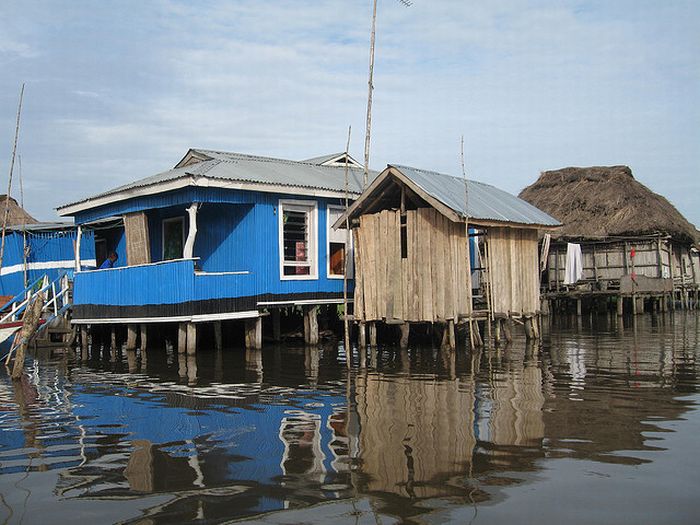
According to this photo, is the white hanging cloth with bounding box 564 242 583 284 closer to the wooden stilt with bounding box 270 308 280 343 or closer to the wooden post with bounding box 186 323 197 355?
the wooden stilt with bounding box 270 308 280 343

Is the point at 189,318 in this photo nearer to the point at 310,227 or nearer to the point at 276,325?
the point at 276,325

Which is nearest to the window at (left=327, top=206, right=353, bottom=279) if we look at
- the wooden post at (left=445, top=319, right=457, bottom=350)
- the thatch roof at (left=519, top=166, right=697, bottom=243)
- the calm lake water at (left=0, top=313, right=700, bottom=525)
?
the wooden post at (left=445, top=319, right=457, bottom=350)

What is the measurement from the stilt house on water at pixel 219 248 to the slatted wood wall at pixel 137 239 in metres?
0.02

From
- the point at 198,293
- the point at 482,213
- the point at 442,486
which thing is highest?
the point at 482,213

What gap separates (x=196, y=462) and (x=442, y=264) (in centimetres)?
1005

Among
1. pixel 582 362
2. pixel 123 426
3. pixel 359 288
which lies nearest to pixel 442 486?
pixel 123 426

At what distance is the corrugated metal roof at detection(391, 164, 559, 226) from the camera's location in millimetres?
16094

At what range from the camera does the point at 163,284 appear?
16750 mm

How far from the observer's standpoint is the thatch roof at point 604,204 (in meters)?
31.9

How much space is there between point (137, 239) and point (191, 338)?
3.26 meters

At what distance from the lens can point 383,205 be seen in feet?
58.3

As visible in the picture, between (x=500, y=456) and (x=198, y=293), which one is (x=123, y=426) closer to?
(x=500, y=456)

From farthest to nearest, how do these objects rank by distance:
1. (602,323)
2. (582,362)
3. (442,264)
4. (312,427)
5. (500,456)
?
(602,323), (442,264), (582,362), (312,427), (500,456)

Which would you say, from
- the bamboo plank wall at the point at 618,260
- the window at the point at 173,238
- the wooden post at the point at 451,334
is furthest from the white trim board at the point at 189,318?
the bamboo plank wall at the point at 618,260
